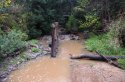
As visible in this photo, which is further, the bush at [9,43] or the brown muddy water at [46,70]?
the bush at [9,43]

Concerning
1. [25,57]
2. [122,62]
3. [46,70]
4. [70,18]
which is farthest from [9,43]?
[70,18]

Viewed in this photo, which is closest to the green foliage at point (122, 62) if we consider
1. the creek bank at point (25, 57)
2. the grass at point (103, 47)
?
the grass at point (103, 47)

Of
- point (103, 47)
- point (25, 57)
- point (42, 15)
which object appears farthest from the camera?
point (42, 15)

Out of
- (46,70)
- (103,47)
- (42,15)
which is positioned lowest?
(46,70)

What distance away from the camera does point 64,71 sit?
1094 cm

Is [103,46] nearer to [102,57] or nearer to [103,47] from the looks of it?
[103,47]

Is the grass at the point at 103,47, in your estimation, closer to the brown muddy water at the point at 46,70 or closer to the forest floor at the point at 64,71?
the brown muddy water at the point at 46,70

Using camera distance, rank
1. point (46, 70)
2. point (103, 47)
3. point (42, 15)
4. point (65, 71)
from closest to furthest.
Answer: point (65, 71), point (46, 70), point (103, 47), point (42, 15)

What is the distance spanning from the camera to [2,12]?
44.8 feet

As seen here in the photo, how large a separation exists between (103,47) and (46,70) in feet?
13.4

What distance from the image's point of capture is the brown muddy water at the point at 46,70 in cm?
1010

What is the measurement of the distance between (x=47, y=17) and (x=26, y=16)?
5.49 feet

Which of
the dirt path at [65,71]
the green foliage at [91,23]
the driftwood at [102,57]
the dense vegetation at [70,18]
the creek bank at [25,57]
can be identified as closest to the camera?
the dirt path at [65,71]

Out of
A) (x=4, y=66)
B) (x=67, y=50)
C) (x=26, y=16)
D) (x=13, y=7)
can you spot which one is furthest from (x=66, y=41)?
(x=4, y=66)
